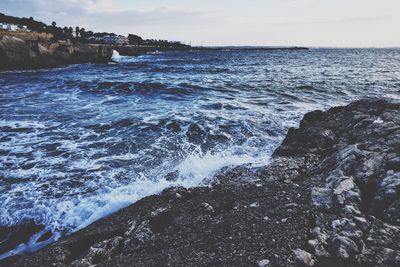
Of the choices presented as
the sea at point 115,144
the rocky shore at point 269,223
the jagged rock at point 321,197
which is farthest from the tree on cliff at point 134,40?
the jagged rock at point 321,197

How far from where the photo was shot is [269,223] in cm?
490

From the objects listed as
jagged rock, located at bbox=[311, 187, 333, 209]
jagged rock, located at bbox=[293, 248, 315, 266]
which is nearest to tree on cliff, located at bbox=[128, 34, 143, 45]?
jagged rock, located at bbox=[311, 187, 333, 209]

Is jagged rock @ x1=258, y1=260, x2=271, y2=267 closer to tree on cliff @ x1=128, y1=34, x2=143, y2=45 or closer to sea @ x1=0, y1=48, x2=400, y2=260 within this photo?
sea @ x1=0, y1=48, x2=400, y2=260

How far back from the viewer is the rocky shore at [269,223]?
4.18m

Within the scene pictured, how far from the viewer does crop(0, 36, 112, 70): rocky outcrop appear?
35.4m

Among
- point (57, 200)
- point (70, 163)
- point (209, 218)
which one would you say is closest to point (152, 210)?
point (209, 218)

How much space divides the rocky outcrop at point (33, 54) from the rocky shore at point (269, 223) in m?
36.4

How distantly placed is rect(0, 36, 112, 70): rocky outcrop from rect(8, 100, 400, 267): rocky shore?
120ft

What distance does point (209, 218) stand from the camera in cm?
536

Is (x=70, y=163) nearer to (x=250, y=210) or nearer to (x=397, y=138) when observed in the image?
(x=250, y=210)

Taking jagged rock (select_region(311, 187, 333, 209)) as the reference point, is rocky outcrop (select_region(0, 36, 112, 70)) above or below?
above

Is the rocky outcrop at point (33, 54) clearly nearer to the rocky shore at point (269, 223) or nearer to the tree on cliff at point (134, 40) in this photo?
the rocky shore at point (269, 223)

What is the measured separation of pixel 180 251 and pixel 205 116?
33.9ft

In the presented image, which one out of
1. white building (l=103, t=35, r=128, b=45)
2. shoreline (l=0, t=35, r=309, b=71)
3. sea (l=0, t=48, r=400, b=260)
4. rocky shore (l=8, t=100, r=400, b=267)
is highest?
white building (l=103, t=35, r=128, b=45)
